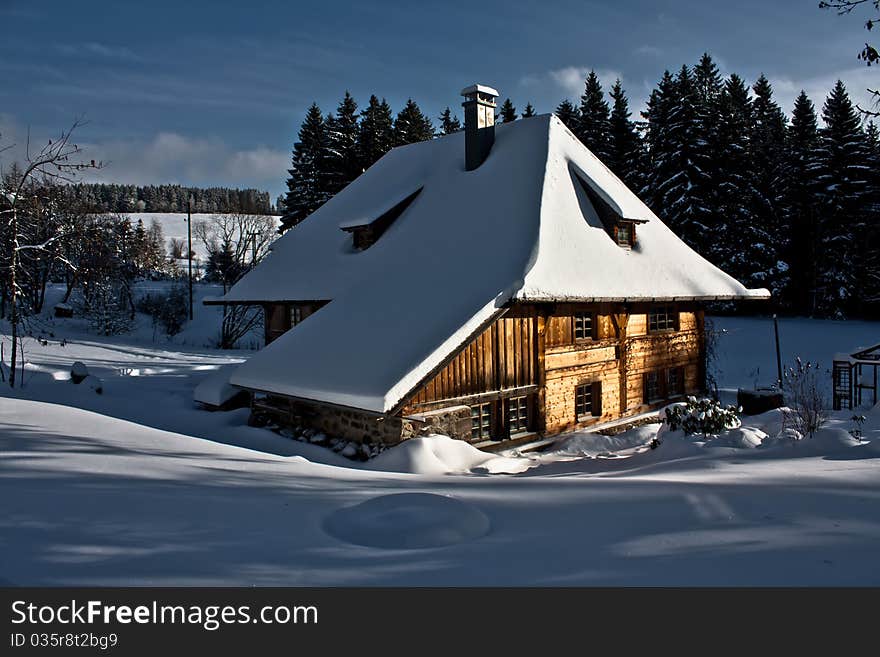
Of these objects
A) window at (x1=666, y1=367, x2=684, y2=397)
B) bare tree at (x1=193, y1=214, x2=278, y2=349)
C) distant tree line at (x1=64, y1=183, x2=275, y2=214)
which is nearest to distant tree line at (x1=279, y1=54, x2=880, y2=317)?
bare tree at (x1=193, y1=214, x2=278, y2=349)

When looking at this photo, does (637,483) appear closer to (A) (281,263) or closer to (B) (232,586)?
(B) (232,586)

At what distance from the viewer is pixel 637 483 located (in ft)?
19.2

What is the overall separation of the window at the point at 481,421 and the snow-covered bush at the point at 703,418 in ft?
13.0

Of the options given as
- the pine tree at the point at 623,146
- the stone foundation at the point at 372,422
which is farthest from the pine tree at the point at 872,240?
the stone foundation at the point at 372,422

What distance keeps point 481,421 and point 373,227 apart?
6950 millimetres

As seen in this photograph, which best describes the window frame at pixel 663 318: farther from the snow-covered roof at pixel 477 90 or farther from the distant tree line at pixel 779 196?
the distant tree line at pixel 779 196

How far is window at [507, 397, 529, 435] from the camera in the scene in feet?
41.9

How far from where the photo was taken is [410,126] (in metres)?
42.3

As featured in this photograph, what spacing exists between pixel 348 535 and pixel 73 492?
2.42 m

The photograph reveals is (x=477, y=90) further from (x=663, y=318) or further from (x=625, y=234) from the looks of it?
(x=663, y=318)

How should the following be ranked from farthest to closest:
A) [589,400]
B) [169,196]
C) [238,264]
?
1. [169,196]
2. [238,264]
3. [589,400]

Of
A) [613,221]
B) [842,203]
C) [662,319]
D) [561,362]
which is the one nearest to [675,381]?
[662,319]

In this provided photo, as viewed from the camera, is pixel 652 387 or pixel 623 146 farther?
pixel 623 146

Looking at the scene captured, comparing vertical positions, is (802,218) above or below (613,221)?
above
